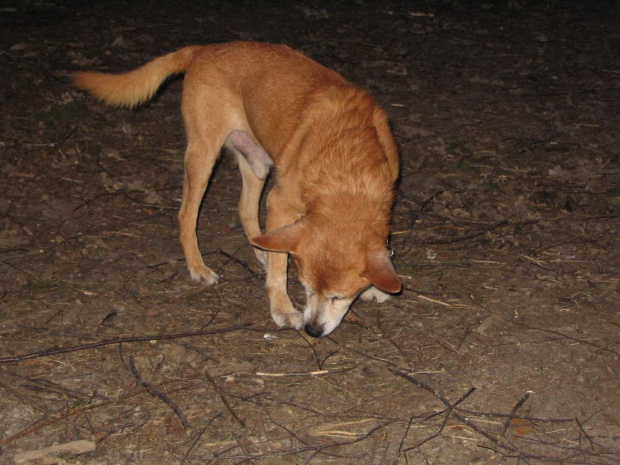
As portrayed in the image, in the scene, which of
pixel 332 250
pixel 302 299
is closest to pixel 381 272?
pixel 332 250

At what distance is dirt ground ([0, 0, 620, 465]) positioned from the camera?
381 centimetres

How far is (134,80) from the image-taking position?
18.1 ft

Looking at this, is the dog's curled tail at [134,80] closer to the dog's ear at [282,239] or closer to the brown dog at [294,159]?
the brown dog at [294,159]

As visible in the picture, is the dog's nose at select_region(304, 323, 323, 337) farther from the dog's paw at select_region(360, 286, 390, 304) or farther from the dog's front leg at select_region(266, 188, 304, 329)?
the dog's paw at select_region(360, 286, 390, 304)

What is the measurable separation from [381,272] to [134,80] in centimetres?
275

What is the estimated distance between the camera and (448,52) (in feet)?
33.5

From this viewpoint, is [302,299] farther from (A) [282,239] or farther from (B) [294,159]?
(A) [282,239]

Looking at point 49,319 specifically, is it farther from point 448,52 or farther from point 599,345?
point 448,52

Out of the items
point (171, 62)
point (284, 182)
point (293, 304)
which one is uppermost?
point (171, 62)

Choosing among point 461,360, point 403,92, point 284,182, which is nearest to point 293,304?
point 284,182

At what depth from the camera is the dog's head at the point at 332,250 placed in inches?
161

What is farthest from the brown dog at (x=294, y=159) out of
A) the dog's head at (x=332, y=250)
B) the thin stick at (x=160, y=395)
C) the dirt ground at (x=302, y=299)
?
the thin stick at (x=160, y=395)

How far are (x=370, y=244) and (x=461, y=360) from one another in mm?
974

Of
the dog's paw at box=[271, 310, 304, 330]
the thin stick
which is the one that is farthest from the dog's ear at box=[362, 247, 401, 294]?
the thin stick
